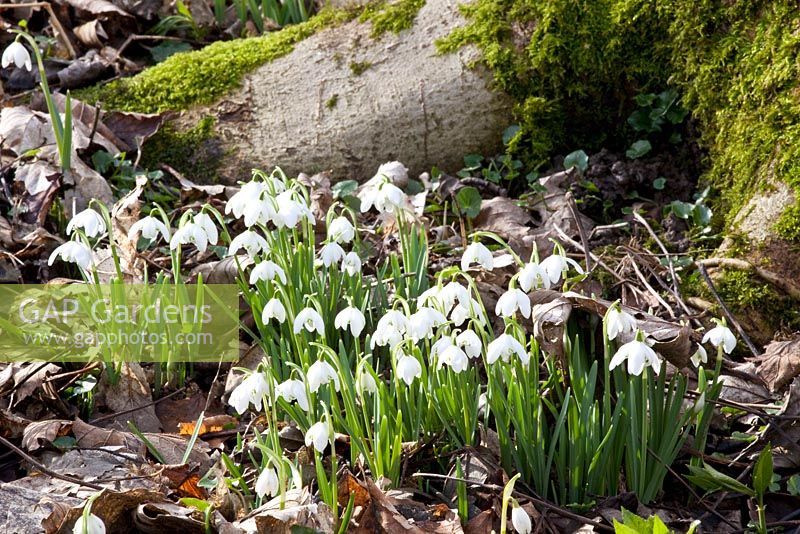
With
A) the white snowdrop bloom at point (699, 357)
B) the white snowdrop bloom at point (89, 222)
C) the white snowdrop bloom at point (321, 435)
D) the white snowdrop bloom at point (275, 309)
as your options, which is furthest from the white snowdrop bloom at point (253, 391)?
the white snowdrop bloom at point (699, 357)

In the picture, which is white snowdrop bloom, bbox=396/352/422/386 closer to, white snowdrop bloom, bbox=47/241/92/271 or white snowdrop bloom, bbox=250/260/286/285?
white snowdrop bloom, bbox=250/260/286/285

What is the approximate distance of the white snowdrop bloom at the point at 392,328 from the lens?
1.99m

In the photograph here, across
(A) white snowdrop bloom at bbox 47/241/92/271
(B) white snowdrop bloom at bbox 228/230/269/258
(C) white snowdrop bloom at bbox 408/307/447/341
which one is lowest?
(C) white snowdrop bloom at bbox 408/307/447/341

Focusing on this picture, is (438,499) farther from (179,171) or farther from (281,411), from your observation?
(179,171)

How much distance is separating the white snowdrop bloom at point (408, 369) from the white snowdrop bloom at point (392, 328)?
0.09 metres

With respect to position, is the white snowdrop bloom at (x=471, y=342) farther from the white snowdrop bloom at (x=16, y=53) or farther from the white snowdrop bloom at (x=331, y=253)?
the white snowdrop bloom at (x=16, y=53)

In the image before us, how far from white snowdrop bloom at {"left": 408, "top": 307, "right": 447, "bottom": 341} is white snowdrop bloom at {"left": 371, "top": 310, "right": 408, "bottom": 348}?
42 mm

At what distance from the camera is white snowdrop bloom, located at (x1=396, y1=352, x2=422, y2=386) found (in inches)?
74.6

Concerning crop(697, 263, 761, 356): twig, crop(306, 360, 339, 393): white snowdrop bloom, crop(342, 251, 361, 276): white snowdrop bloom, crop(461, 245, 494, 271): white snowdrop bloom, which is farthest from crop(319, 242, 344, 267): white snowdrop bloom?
crop(697, 263, 761, 356): twig

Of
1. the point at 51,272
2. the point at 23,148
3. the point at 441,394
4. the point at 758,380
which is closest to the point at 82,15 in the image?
the point at 23,148

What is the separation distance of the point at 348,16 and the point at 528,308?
2244 millimetres

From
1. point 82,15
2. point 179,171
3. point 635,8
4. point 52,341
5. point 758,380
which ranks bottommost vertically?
point 758,380

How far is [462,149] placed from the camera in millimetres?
3607

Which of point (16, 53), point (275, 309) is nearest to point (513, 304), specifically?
point (275, 309)
